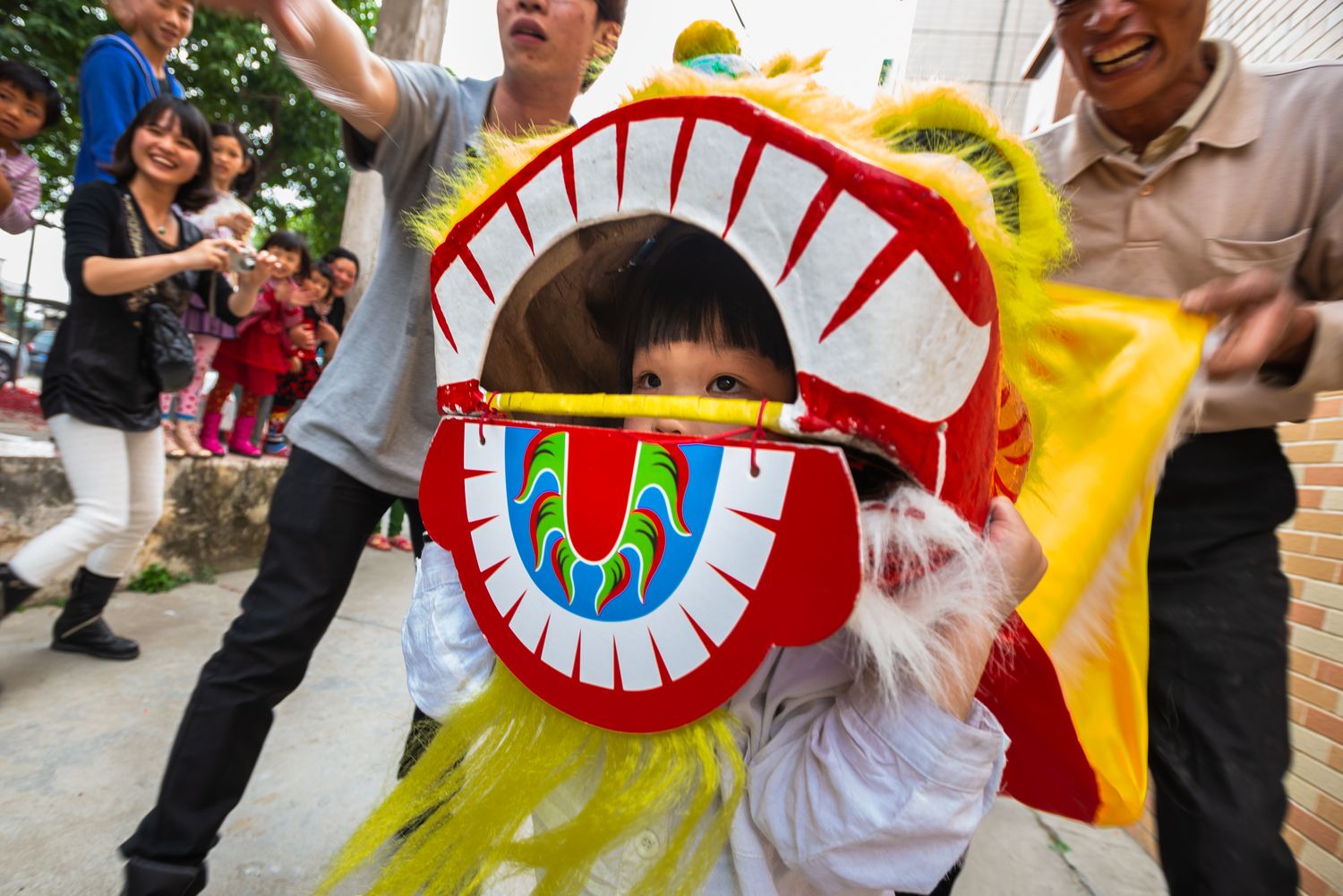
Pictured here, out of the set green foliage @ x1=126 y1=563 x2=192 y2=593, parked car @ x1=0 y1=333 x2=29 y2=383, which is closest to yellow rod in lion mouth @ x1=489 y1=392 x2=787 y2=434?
green foliage @ x1=126 y1=563 x2=192 y2=593

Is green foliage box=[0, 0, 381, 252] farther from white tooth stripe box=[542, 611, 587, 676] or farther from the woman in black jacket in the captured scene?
white tooth stripe box=[542, 611, 587, 676]

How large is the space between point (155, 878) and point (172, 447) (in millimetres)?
2420

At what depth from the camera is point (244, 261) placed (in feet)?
7.84

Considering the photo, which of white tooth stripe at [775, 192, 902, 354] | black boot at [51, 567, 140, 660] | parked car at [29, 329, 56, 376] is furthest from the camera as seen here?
parked car at [29, 329, 56, 376]

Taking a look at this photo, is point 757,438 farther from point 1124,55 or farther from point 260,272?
point 260,272

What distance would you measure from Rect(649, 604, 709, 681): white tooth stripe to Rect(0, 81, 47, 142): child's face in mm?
3582

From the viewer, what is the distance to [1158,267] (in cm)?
124

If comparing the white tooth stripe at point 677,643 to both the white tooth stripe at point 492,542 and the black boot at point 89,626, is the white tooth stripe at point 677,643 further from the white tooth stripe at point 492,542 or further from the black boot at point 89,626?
the black boot at point 89,626

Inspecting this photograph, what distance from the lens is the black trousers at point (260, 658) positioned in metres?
1.32

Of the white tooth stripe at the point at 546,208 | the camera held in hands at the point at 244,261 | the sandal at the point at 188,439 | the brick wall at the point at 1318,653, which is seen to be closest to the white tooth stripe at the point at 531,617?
the white tooth stripe at the point at 546,208

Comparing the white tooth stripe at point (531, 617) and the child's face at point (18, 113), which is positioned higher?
the child's face at point (18, 113)

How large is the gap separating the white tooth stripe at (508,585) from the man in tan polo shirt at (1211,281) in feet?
3.29

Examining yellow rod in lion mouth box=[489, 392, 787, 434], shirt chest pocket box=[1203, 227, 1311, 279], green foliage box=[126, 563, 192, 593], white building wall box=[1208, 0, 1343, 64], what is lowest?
green foliage box=[126, 563, 192, 593]

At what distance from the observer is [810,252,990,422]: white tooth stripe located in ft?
2.09
